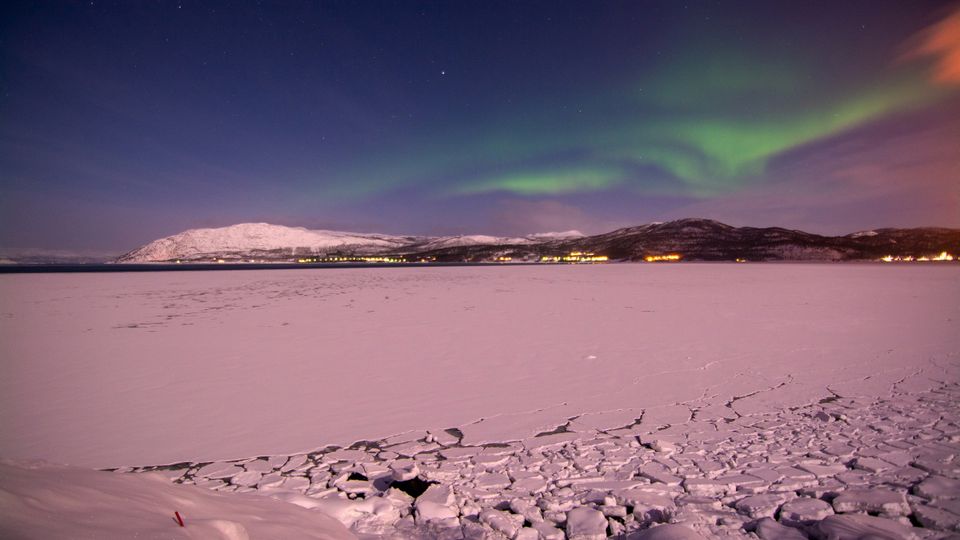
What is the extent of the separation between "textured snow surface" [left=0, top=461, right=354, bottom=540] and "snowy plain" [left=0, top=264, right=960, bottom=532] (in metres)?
1.55

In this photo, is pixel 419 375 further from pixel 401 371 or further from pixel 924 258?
pixel 924 258

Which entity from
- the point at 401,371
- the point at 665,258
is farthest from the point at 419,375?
the point at 665,258

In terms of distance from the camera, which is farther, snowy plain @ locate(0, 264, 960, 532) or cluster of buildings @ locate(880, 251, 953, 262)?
cluster of buildings @ locate(880, 251, 953, 262)

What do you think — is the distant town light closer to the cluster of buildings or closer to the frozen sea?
the cluster of buildings

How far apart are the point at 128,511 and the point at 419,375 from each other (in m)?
4.93

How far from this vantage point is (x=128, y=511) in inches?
86.9

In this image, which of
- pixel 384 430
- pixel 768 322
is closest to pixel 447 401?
pixel 384 430

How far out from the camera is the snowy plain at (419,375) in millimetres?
4840

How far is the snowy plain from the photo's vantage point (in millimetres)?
4840

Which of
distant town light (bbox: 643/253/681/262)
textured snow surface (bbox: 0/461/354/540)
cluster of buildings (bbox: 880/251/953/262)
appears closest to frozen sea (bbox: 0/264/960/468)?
textured snow surface (bbox: 0/461/354/540)

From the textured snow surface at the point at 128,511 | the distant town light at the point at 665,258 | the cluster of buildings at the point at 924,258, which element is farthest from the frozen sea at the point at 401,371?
the distant town light at the point at 665,258

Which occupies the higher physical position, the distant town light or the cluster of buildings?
the distant town light

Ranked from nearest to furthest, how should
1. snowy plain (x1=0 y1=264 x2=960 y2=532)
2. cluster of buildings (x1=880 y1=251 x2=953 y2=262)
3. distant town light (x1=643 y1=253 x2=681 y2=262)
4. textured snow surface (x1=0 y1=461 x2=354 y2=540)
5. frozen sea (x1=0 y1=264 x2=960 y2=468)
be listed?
textured snow surface (x1=0 y1=461 x2=354 y2=540) < snowy plain (x1=0 y1=264 x2=960 y2=532) < frozen sea (x1=0 y1=264 x2=960 y2=468) < cluster of buildings (x1=880 y1=251 x2=953 y2=262) < distant town light (x1=643 y1=253 x2=681 y2=262)

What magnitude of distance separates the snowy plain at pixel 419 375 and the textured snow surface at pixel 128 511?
155 centimetres
